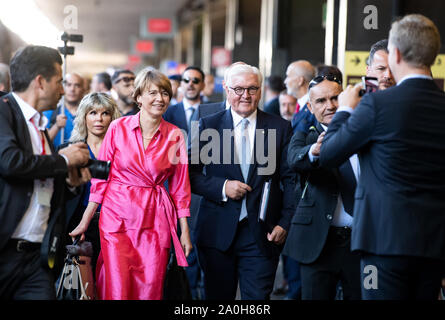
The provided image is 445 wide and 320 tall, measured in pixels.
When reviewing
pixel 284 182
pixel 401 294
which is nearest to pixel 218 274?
pixel 284 182

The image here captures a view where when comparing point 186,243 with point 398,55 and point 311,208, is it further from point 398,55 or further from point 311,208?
point 398,55

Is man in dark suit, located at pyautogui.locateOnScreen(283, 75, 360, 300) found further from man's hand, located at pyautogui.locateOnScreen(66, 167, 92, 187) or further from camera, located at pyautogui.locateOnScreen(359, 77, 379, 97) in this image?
man's hand, located at pyautogui.locateOnScreen(66, 167, 92, 187)

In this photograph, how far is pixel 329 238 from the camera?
418cm

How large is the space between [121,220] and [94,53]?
44191mm

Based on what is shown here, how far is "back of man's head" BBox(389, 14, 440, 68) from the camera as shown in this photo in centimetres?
320

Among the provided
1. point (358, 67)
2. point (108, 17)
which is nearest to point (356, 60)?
point (358, 67)

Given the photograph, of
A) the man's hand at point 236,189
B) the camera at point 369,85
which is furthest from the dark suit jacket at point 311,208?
the camera at point 369,85

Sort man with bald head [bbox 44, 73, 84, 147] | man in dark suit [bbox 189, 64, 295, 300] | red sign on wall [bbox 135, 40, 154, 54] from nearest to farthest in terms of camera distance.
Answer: man in dark suit [bbox 189, 64, 295, 300] → man with bald head [bbox 44, 73, 84, 147] → red sign on wall [bbox 135, 40, 154, 54]

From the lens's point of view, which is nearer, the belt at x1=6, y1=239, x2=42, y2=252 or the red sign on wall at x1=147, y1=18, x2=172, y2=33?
the belt at x1=6, y1=239, x2=42, y2=252

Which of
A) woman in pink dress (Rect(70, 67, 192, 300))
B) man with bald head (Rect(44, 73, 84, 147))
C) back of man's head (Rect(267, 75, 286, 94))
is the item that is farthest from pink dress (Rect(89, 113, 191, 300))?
back of man's head (Rect(267, 75, 286, 94))

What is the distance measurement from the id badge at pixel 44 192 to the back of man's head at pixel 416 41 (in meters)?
1.78

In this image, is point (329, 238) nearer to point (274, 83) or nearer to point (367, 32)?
point (367, 32)

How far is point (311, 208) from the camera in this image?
4.17 m

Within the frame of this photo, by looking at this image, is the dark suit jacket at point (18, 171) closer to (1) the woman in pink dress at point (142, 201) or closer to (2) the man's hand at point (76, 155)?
(2) the man's hand at point (76, 155)
